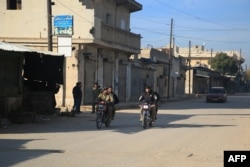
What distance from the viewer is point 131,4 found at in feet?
144

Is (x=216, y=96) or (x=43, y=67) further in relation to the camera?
(x=216, y=96)

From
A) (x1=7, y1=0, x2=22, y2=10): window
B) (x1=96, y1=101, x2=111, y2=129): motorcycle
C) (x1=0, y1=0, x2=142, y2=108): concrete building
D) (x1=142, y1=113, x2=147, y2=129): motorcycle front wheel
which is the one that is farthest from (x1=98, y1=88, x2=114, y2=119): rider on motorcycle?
(x1=7, y1=0, x2=22, y2=10): window

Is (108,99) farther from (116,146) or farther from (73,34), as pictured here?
(73,34)

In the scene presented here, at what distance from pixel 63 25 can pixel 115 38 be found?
1207 cm

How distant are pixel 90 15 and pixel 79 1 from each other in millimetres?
1337

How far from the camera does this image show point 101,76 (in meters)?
38.5

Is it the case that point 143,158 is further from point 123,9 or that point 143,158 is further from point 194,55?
point 194,55

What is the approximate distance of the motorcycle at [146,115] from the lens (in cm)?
2002

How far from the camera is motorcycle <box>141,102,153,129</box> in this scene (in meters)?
20.0

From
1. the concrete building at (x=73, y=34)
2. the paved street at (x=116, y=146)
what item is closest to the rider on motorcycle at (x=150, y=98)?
the paved street at (x=116, y=146)

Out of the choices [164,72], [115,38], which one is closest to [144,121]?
[115,38]

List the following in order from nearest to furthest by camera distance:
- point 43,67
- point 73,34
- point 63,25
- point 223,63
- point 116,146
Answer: point 116,146 → point 43,67 → point 63,25 → point 73,34 → point 223,63

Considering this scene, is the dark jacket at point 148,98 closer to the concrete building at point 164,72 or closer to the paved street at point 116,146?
the paved street at point 116,146

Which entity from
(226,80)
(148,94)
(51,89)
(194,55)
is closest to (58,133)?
Result: (148,94)
